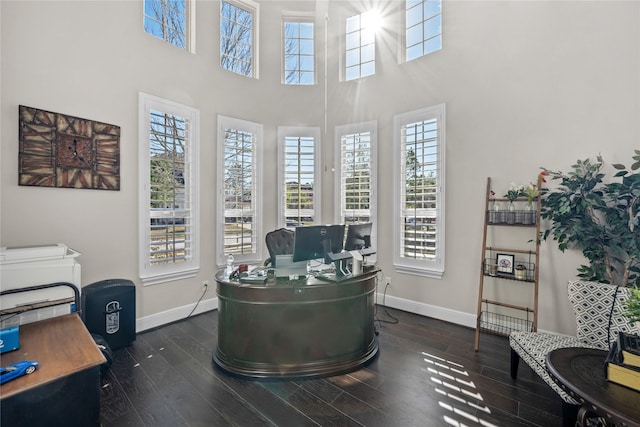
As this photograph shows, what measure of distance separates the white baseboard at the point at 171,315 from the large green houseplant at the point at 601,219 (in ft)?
14.2

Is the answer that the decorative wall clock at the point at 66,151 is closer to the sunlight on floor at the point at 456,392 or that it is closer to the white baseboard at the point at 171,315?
the white baseboard at the point at 171,315

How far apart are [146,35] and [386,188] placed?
12.5 feet

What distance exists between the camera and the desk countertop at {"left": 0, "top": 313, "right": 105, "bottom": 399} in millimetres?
1397

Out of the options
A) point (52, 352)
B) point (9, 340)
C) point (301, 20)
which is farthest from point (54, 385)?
point (301, 20)

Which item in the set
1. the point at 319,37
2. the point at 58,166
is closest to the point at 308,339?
the point at 58,166

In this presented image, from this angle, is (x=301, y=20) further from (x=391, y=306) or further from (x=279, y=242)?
(x=391, y=306)

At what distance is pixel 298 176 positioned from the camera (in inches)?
191

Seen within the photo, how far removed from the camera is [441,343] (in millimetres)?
3232

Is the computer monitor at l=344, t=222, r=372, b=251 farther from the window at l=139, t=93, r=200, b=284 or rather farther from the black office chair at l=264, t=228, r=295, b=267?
the window at l=139, t=93, r=200, b=284

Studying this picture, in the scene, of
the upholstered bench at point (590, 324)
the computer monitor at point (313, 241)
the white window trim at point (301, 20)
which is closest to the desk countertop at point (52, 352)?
the computer monitor at point (313, 241)

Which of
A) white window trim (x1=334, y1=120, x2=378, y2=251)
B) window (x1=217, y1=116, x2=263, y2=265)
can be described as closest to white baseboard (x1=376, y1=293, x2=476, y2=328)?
white window trim (x1=334, y1=120, x2=378, y2=251)

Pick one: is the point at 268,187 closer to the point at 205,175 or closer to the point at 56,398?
the point at 205,175

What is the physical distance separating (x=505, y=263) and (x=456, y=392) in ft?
5.38

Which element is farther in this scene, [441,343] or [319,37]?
[319,37]
